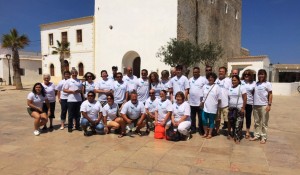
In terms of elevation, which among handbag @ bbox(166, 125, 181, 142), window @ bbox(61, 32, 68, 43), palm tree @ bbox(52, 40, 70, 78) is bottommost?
handbag @ bbox(166, 125, 181, 142)

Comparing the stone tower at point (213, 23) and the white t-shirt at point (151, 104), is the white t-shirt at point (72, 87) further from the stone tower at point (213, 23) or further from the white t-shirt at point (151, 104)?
the stone tower at point (213, 23)

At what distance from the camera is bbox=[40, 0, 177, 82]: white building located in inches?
833

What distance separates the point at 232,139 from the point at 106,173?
340 centimetres

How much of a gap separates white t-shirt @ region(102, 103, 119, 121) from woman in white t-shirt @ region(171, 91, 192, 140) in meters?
1.47

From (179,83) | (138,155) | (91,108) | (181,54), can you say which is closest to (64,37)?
(181,54)

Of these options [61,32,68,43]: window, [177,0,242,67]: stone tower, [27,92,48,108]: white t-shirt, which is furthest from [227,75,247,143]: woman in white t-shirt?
[61,32,68,43]: window

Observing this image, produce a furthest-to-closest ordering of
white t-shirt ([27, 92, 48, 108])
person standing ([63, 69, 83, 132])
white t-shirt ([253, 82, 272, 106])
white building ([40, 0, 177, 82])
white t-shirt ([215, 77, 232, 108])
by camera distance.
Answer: white building ([40, 0, 177, 82])
person standing ([63, 69, 83, 132])
white t-shirt ([27, 92, 48, 108])
white t-shirt ([215, 77, 232, 108])
white t-shirt ([253, 82, 272, 106])

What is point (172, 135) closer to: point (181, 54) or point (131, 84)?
point (131, 84)

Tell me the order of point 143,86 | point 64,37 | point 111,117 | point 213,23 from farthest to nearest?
point 213,23 < point 64,37 < point 143,86 < point 111,117

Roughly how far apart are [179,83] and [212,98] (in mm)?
967

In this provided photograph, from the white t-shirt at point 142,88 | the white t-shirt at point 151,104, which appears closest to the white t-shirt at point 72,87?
the white t-shirt at point 142,88

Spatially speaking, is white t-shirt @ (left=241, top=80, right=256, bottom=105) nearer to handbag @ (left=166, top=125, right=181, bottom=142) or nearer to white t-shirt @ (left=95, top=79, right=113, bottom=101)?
handbag @ (left=166, top=125, right=181, bottom=142)

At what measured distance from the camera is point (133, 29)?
73.3 ft

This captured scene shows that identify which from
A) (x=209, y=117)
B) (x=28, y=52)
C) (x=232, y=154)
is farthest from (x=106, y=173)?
(x=28, y=52)
